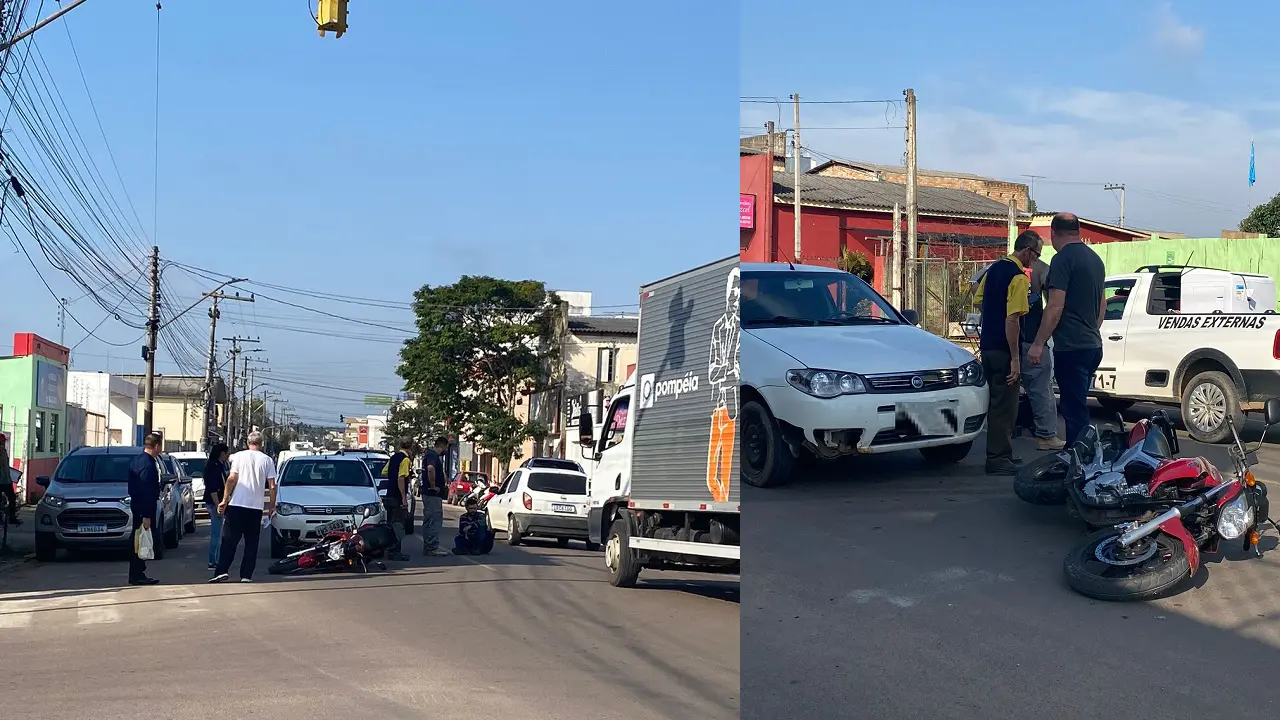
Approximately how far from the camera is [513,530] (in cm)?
1415

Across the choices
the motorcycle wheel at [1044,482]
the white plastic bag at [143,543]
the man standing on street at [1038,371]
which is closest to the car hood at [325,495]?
the white plastic bag at [143,543]

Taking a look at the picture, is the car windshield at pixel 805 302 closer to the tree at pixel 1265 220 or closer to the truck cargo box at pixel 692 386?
the truck cargo box at pixel 692 386

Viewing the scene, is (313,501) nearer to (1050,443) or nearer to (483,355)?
(483,355)

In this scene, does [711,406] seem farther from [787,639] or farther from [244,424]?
[244,424]

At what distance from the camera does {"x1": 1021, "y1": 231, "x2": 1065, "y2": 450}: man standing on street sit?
10.00 feet

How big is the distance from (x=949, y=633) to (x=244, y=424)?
7393cm

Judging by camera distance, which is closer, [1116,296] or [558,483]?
[1116,296]

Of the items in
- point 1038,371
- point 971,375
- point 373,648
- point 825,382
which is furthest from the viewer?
point 373,648

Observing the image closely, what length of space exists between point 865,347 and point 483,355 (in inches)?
335

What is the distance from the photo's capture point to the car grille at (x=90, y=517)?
11.9m

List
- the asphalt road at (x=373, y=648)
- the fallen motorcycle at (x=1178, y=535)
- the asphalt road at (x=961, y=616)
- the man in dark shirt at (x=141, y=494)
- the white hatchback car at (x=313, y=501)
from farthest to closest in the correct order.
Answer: the white hatchback car at (x=313, y=501) → the man in dark shirt at (x=141, y=494) → the asphalt road at (x=373, y=648) → the fallen motorcycle at (x=1178, y=535) → the asphalt road at (x=961, y=616)

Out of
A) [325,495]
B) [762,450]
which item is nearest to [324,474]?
[325,495]

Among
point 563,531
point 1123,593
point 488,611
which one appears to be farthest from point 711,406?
point 563,531

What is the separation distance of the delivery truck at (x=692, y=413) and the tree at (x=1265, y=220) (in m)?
1.73
